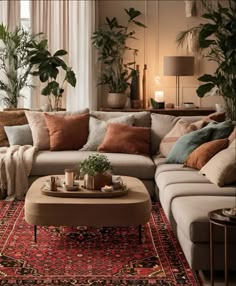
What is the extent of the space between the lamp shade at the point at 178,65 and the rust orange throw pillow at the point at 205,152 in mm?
3103

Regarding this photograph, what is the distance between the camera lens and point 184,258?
4.04 m

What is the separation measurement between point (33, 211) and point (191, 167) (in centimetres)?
171

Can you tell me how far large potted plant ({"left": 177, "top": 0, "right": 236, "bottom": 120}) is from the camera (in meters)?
7.84

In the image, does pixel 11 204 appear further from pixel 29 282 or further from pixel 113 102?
pixel 113 102

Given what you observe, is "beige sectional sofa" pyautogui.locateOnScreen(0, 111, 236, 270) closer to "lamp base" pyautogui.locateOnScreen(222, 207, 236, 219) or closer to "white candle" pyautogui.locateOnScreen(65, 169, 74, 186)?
"lamp base" pyautogui.locateOnScreen(222, 207, 236, 219)

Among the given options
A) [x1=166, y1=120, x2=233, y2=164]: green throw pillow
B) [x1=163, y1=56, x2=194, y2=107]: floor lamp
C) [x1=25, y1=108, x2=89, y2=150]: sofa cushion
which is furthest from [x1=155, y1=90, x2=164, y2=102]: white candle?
[x1=166, y1=120, x2=233, y2=164]: green throw pillow

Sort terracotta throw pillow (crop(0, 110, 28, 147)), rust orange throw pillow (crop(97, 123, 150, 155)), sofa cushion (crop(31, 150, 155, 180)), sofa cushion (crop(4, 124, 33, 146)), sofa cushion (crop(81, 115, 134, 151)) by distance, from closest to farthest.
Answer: sofa cushion (crop(31, 150, 155, 180)) < rust orange throw pillow (crop(97, 123, 150, 155)) < sofa cushion (crop(81, 115, 134, 151)) < sofa cushion (crop(4, 124, 33, 146)) < terracotta throw pillow (crop(0, 110, 28, 147))

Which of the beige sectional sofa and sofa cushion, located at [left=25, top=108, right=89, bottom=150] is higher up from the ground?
sofa cushion, located at [left=25, top=108, right=89, bottom=150]

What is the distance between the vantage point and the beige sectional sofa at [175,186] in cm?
357

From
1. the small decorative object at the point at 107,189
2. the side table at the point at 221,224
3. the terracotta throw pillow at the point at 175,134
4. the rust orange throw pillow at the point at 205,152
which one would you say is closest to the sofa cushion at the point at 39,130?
the terracotta throw pillow at the point at 175,134

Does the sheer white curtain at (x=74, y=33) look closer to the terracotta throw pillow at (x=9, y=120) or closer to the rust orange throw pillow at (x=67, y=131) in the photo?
the terracotta throw pillow at (x=9, y=120)

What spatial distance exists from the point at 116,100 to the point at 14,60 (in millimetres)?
1474

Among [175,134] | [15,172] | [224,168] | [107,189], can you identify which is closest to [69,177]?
[107,189]

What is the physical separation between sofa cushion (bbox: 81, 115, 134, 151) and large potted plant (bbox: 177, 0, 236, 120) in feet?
6.74
